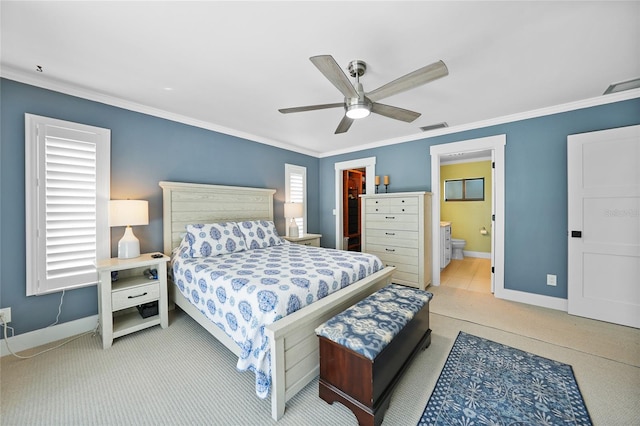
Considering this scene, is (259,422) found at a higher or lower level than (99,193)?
lower

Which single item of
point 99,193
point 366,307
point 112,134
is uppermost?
point 112,134

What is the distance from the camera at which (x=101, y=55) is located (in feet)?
6.54

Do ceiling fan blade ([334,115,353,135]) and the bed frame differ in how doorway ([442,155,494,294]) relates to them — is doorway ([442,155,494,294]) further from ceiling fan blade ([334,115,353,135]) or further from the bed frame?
the bed frame

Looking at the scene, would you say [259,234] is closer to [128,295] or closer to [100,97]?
[128,295]

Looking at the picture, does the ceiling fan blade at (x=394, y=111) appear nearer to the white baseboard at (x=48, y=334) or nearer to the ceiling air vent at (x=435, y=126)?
the ceiling air vent at (x=435, y=126)

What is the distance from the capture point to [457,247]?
5.96 meters

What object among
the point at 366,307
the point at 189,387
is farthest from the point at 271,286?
the point at 189,387

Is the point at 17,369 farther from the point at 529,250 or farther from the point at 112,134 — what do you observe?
the point at 529,250

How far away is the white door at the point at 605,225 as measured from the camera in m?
2.62

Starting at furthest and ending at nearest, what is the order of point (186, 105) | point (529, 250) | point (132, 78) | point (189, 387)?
point (529, 250), point (186, 105), point (132, 78), point (189, 387)

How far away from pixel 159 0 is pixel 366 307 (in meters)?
2.46

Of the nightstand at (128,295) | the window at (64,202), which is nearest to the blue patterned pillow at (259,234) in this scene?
the nightstand at (128,295)

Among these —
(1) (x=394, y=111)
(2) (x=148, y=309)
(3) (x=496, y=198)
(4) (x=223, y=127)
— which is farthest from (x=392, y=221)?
(2) (x=148, y=309)

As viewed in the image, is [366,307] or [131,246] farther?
[131,246]
